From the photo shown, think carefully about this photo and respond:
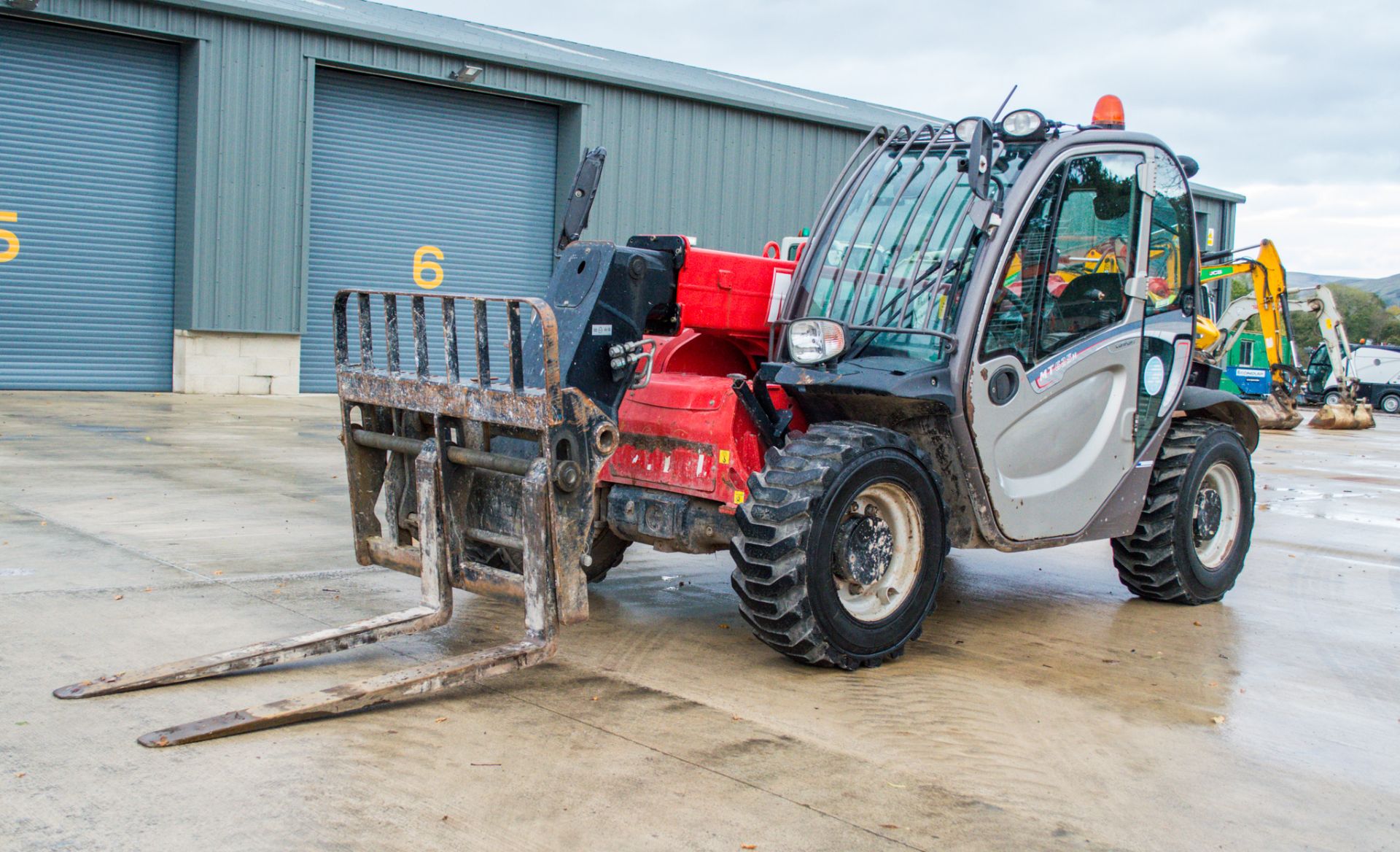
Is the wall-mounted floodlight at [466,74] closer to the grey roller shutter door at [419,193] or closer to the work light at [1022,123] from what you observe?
the grey roller shutter door at [419,193]

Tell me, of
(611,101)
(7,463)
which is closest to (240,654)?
(7,463)

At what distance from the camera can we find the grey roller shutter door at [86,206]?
17.8 m

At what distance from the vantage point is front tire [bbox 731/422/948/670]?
17.0 feet

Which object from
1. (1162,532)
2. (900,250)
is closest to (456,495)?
(900,250)

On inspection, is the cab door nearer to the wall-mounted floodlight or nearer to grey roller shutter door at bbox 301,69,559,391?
grey roller shutter door at bbox 301,69,559,391

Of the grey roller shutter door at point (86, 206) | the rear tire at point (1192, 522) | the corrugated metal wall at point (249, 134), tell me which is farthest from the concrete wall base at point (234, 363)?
the rear tire at point (1192, 522)

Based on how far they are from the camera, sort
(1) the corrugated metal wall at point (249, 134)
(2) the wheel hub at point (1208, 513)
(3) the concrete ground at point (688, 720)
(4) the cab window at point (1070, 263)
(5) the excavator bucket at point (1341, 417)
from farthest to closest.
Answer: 1. (5) the excavator bucket at point (1341, 417)
2. (1) the corrugated metal wall at point (249, 134)
3. (2) the wheel hub at point (1208, 513)
4. (4) the cab window at point (1070, 263)
5. (3) the concrete ground at point (688, 720)

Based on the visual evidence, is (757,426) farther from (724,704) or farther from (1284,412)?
(1284,412)

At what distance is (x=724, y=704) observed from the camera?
16.3ft

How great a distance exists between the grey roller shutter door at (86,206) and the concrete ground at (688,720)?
1096 centimetres

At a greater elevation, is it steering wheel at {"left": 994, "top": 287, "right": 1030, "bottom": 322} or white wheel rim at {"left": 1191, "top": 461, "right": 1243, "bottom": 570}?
steering wheel at {"left": 994, "top": 287, "right": 1030, "bottom": 322}

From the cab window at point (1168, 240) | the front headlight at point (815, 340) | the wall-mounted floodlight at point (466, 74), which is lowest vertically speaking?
the front headlight at point (815, 340)

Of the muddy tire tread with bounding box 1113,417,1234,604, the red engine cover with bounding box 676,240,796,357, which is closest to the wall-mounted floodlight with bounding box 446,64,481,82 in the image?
the red engine cover with bounding box 676,240,796,357

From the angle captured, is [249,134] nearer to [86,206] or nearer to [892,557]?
[86,206]
